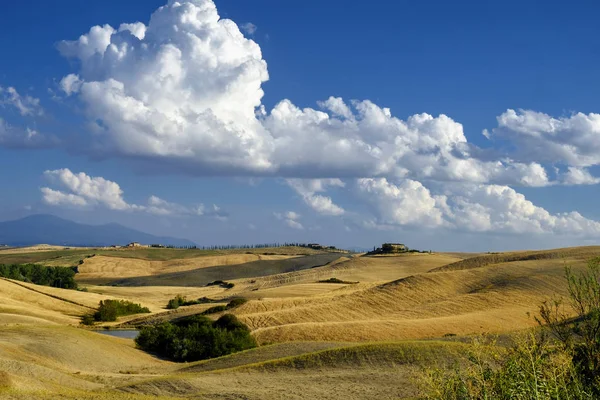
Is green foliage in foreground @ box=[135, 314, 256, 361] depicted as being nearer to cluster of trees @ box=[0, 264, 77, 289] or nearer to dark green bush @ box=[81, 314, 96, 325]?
dark green bush @ box=[81, 314, 96, 325]

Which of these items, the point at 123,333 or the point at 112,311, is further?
the point at 112,311

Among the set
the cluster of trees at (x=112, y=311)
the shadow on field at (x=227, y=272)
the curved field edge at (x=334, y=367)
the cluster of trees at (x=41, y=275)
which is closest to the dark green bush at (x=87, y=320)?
the cluster of trees at (x=112, y=311)

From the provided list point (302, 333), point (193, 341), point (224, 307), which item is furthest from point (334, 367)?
point (224, 307)

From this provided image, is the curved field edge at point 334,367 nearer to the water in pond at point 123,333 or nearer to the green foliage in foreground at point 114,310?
the water in pond at point 123,333

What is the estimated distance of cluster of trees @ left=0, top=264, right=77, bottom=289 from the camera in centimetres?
10131

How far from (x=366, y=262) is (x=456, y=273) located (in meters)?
50.4

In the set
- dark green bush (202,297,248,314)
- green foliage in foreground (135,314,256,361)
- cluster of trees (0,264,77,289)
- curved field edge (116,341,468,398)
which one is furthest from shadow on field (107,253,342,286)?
curved field edge (116,341,468,398)

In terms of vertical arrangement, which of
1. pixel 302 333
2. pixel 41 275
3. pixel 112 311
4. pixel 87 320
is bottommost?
pixel 87 320

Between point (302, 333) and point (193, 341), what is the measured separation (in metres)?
7.83

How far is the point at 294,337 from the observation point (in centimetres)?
4525

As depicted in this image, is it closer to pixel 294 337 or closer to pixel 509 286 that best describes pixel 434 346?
pixel 294 337

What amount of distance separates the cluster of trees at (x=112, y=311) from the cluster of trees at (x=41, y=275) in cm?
3192

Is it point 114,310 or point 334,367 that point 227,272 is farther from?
point 334,367

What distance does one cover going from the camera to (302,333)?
45750mm
